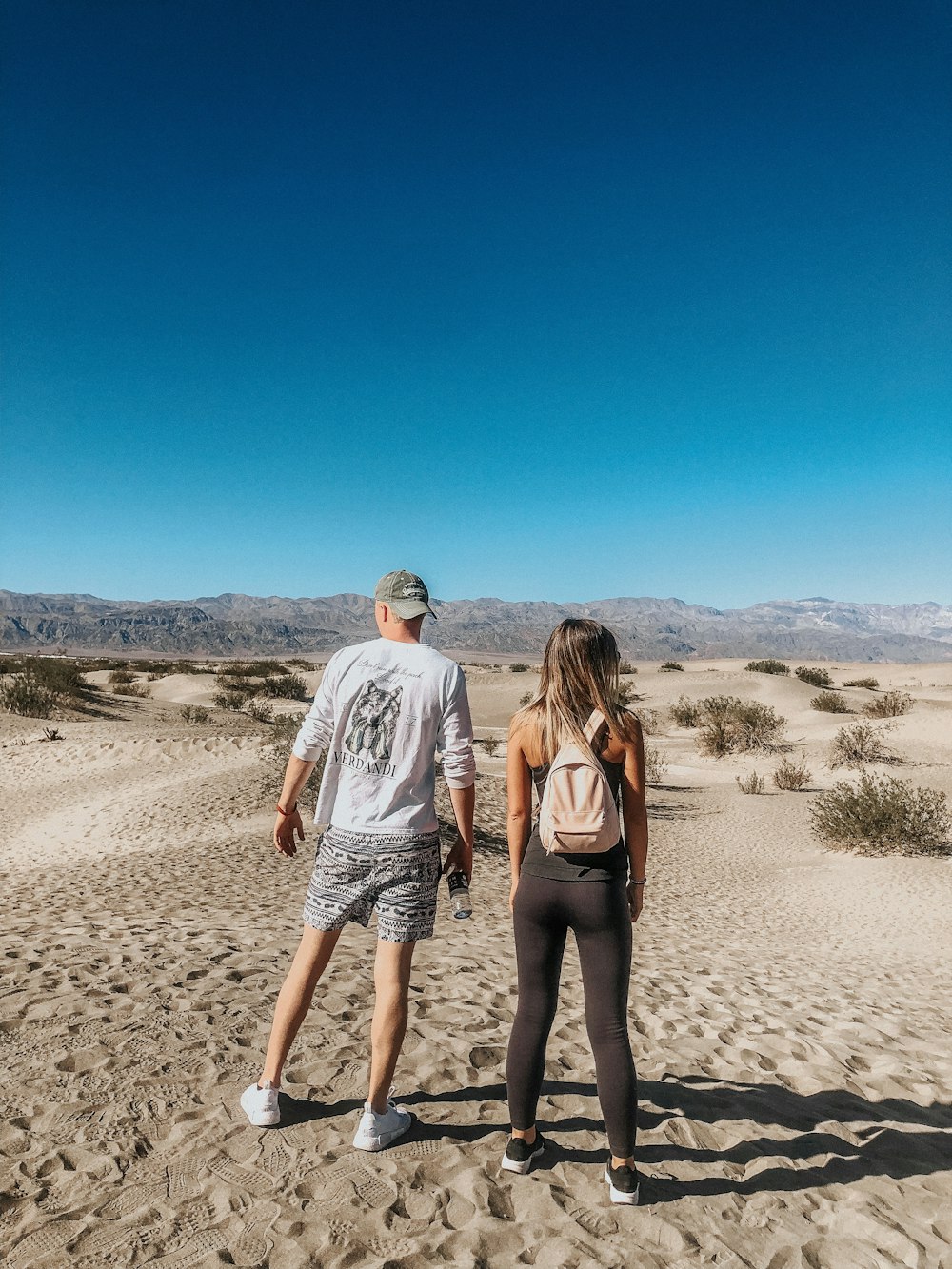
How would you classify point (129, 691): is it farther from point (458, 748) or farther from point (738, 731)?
point (458, 748)

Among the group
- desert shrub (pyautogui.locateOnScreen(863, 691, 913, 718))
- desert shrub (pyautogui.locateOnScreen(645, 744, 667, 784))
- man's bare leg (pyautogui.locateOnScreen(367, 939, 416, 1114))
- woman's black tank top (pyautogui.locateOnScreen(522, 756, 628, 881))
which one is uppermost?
woman's black tank top (pyautogui.locateOnScreen(522, 756, 628, 881))

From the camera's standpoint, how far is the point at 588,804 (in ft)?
8.05

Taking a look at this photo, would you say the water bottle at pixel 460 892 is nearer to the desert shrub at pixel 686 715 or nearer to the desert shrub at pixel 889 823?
the desert shrub at pixel 889 823

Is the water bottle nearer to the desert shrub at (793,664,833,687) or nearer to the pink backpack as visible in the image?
the pink backpack

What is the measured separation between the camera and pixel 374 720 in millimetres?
2777

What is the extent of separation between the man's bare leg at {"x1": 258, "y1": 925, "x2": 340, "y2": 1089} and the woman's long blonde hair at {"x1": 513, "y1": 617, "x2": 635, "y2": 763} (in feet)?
3.57

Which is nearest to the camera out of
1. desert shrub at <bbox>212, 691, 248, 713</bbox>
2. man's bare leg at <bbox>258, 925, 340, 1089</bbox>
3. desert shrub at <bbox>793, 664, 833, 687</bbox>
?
man's bare leg at <bbox>258, 925, 340, 1089</bbox>

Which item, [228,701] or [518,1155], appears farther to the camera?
[228,701]

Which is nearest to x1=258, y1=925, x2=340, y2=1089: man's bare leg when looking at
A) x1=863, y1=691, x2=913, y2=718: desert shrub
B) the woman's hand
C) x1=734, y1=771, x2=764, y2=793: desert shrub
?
the woman's hand

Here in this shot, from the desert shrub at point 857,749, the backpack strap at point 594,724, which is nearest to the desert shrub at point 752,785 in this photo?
the desert shrub at point 857,749

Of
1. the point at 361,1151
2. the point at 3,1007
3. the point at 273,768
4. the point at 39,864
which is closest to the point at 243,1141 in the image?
the point at 361,1151

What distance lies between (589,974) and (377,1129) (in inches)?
44.4

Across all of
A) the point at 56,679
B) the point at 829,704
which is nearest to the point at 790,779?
the point at 829,704

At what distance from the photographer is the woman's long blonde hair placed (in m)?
2.59
